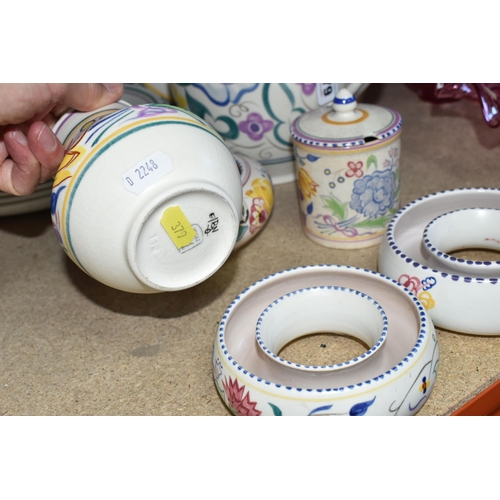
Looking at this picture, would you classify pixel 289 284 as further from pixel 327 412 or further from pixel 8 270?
pixel 8 270

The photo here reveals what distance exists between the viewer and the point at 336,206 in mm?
820

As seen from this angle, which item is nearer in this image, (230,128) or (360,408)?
(360,408)

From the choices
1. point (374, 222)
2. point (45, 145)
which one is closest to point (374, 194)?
point (374, 222)

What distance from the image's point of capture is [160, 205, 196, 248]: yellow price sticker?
23.2 inches

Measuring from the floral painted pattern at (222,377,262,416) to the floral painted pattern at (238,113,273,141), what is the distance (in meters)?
0.43

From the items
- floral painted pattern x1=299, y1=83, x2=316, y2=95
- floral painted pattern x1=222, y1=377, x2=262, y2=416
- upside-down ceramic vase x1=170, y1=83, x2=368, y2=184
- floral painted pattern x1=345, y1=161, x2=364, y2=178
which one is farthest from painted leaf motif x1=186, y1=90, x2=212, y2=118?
floral painted pattern x1=222, y1=377, x2=262, y2=416

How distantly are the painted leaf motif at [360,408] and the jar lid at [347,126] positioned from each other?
32cm

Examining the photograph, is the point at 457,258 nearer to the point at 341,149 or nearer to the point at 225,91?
the point at 341,149

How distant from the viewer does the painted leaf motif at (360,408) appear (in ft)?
1.83

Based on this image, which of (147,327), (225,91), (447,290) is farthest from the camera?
(225,91)

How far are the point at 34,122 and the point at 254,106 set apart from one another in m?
0.32

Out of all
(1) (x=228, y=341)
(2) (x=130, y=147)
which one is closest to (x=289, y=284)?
(1) (x=228, y=341)

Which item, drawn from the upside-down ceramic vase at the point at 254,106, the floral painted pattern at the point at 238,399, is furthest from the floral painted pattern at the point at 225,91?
the floral painted pattern at the point at 238,399

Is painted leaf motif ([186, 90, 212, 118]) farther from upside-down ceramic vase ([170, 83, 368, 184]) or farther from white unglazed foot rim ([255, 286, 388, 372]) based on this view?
white unglazed foot rim ([255, 286, 388, 372])
